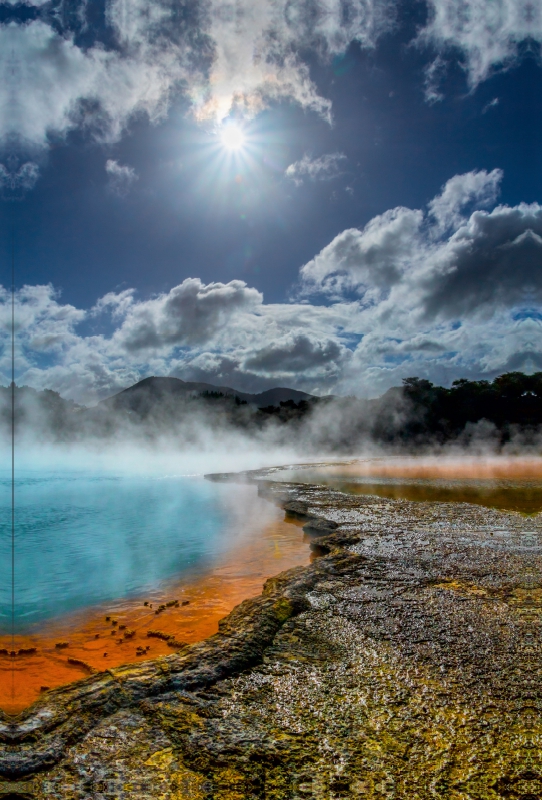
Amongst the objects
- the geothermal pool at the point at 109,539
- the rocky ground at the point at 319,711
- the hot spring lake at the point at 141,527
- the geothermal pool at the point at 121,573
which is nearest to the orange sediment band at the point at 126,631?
the geothermal pool at the point at 121,573

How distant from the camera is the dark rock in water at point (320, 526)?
8.94 metres

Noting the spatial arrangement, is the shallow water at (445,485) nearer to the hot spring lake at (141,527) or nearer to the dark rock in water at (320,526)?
the hot spring lake at (141,527)

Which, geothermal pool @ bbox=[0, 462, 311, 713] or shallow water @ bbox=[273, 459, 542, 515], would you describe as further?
shallow water @ bbox=[273, 459, 542, 515]

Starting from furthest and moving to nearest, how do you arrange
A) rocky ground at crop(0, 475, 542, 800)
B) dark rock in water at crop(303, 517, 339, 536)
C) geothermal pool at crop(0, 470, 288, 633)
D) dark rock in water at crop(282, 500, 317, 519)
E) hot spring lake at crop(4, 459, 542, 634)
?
1. dark rock in water at crop(282, 500, 317, 519)
2. dark rock in water at crop(303, 517, 339, 536)
3. hot spring lake at crop(4, 459, 542, 634)
4. geothermal pool at crop(0, 470, 288, 633)
5. rocky ground at crop(0, 475, 542, 800)

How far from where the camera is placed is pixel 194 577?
7.49 m

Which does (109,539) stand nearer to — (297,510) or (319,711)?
(297,510)

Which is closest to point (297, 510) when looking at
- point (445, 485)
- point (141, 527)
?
point (141, 527)

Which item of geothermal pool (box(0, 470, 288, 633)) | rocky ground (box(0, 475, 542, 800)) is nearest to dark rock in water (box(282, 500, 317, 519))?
geothermal pool (box(0, 470, 288, 633))

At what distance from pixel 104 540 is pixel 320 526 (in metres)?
4.86

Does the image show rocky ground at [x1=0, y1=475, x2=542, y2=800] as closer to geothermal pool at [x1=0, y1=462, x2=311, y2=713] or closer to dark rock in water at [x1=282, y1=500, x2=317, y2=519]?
geothermal pool at [x1=0, y1=462, x2=311, y2=713]

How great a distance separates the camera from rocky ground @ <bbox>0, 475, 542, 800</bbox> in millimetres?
2346

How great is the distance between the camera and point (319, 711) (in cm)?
287

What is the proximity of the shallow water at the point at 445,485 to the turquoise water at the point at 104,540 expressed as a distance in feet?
12.0

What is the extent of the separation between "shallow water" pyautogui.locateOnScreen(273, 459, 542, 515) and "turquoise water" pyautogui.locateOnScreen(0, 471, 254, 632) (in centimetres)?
366
